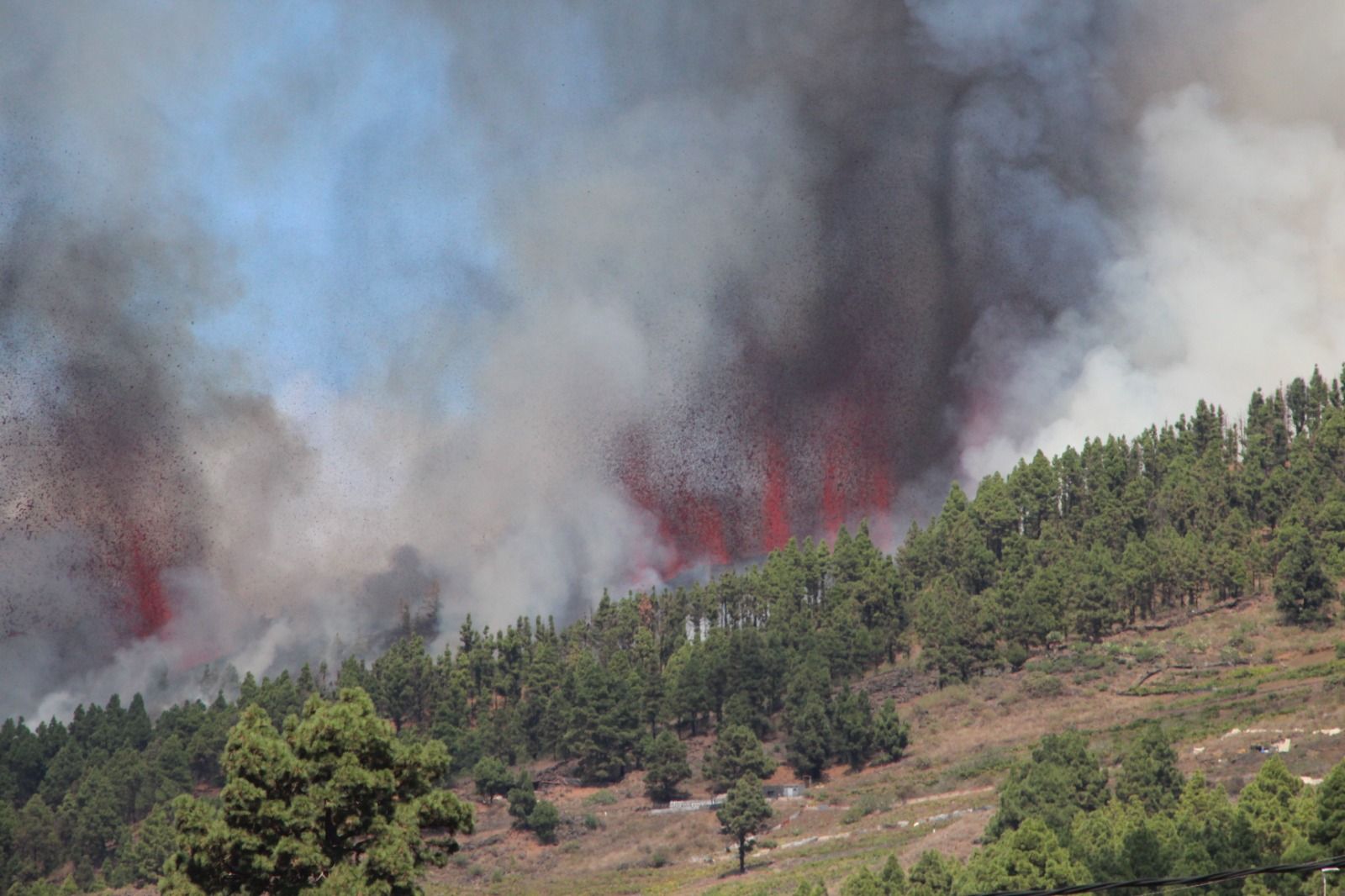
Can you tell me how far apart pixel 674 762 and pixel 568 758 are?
21.1m

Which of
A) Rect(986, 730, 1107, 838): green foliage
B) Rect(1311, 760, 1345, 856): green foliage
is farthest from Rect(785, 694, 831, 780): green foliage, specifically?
Rect(1311, 760, 1345, 856): green foliage

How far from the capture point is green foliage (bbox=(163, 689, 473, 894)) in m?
33.7

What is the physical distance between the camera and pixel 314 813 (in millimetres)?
34094

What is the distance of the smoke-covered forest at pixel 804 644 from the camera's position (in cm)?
13425

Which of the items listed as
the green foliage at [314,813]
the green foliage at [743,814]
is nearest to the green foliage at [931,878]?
the green foliage at [314,813]

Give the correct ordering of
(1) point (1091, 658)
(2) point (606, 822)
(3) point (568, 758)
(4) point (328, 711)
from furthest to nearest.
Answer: (3) point (568, 758) → (1) point (1091, 658) → (2) point (606, 822) → (4) point (328, 711)

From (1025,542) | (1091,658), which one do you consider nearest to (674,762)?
(1091,658)

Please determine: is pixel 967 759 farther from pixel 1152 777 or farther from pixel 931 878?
pixel 931 878

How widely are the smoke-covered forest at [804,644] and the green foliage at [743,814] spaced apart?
15.0 m

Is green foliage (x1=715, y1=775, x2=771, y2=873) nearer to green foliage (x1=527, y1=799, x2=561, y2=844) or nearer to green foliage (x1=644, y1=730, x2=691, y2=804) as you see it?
green foliage (x1=527, y1=799, x2=561, y2=844)

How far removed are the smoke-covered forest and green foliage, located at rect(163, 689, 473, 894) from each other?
6266 centimetres

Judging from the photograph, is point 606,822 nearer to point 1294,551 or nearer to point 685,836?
point 685,836

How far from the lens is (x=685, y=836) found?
11825 cm

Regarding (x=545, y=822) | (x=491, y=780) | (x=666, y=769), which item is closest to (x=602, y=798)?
(x=666, y=769)
